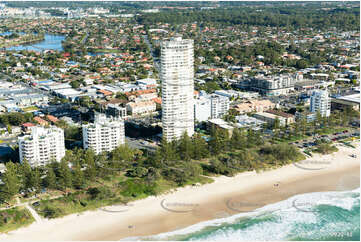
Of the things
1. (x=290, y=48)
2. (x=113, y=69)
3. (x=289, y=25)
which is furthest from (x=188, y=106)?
(x=289, y=25)

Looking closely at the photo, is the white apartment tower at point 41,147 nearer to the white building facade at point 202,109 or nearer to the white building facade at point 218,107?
the white building facade at point 202,109

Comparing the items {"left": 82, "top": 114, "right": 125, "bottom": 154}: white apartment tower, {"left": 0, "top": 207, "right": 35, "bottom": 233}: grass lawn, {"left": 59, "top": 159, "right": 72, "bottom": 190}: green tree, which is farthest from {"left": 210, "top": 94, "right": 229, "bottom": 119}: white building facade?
{"left": 0, "top": 207, "right": 35, "bottom": 233}: grass lawn

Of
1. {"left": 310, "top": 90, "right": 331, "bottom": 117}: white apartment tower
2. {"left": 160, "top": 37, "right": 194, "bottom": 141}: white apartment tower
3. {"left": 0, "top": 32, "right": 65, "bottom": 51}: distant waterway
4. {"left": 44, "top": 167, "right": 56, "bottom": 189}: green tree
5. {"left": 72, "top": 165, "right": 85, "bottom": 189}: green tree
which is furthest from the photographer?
{"left": 0, "top": 32, "right": 65, "bottom": 51}: distant waterway

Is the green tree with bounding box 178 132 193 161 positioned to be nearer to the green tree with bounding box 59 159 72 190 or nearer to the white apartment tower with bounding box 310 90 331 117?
the green tree with bounding box 59 159 72 190

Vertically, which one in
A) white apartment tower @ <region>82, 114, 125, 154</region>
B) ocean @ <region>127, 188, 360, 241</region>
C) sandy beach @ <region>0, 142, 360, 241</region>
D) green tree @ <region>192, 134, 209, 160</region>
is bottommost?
ocean @ <region>127, 188, 360, 241</region>

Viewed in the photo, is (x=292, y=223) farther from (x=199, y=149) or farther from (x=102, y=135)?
(x=102, y=135)

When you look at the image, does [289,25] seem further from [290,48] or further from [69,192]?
[69,192]
